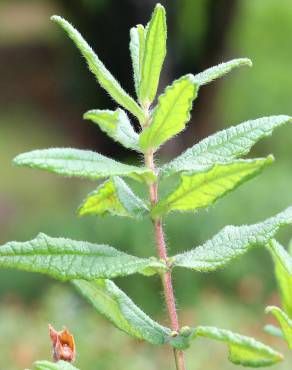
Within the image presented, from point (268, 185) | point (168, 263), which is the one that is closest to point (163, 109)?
point (168, 263)

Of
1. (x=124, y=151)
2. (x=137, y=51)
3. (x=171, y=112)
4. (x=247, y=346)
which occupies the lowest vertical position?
(x=247, y=346)

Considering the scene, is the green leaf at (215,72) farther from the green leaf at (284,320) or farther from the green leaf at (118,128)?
the green leaf at (284,320)

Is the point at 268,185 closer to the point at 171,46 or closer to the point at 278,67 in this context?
the point at 171,46

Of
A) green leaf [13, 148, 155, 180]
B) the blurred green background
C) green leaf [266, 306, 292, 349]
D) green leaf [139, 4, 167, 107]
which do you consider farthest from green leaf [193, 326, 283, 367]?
the blurred green background

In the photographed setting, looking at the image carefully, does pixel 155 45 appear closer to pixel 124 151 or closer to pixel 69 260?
pixel 69 260

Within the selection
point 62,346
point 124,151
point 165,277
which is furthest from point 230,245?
point 124,151

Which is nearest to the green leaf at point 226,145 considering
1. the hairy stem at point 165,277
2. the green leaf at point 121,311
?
the hairy stem at point 165,277
